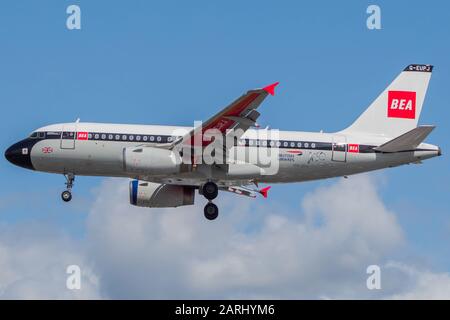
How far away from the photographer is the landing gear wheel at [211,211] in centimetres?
5738

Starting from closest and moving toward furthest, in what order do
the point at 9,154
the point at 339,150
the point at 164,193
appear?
the point at 339,150
the point at 9,154
the point at 164,193

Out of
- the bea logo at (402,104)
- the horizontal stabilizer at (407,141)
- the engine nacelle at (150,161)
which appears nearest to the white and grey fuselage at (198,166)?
the horizontal stabilizer at (407,141)

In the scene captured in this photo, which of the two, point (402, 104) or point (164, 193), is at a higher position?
point (402, 104)

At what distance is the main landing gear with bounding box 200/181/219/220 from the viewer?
56875 mm

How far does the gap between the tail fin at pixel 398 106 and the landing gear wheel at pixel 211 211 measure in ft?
31.9

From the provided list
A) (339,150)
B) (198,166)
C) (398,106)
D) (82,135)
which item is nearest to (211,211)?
(198,166)

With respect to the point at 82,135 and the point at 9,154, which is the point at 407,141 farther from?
the point at 9,154

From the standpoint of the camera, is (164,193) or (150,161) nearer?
(150,161)

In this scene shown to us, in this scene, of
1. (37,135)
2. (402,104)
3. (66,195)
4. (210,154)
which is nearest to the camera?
(210,154)

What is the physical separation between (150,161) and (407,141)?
14.8 m

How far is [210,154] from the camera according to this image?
56531 mm

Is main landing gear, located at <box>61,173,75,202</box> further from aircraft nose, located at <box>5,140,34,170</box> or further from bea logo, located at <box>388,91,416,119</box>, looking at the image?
bea logo, located at <box>388,91,416,119</box>
